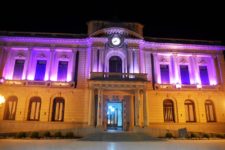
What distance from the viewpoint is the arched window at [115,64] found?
22484mm

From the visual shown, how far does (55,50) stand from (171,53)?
13257mm

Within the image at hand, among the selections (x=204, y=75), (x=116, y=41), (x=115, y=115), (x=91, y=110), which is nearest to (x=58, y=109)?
(x=91, y=110)

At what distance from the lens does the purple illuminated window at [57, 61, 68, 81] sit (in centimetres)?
2193

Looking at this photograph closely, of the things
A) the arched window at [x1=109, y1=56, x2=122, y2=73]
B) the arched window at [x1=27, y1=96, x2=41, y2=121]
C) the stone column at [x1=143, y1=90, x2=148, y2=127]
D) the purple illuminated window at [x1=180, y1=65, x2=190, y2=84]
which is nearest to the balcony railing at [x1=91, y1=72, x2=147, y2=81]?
the arched window at [x1=109, y1=56, x2=122, y2=73]

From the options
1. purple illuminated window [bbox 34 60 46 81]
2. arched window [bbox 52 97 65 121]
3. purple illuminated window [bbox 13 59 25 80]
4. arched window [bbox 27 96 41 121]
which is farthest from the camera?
purple illuminated window [bbox 34 60 46 81]

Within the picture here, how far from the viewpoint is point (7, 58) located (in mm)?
21656

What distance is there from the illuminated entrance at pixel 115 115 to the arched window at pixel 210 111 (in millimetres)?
9447

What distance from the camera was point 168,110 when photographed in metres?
21.7

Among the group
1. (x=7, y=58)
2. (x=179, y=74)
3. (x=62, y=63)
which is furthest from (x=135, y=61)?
(x=7, y=58)

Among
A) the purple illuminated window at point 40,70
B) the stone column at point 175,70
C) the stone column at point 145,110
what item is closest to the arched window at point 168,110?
the stone column at point 175,70

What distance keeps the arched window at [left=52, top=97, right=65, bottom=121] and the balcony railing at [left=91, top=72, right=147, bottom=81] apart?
441 centimetres

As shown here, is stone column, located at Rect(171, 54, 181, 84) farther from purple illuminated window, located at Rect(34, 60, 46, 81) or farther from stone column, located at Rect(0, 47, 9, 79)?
stone column, located at Rect(0, 47, 9, 79)

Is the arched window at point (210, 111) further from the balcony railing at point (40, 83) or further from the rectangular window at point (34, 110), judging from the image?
the rectangular window at point (34, 110)

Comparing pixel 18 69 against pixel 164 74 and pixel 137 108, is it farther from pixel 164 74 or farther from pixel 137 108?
pixel 164 74
